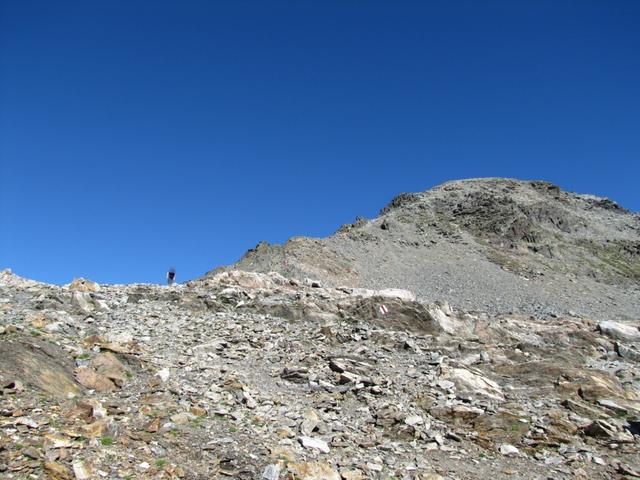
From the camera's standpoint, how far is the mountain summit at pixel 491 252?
4103 cm

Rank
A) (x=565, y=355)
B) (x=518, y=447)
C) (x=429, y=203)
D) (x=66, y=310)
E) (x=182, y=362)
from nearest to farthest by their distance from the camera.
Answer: (x=518, y=447), (x=182, y=362), (x=66, y=310), (x=565, y=355), (x=429, y=203)

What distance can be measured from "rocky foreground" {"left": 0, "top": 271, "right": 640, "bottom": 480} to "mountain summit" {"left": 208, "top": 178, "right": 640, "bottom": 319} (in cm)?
1839

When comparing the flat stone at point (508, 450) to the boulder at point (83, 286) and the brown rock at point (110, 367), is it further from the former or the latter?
the boulder at point (83, 286)

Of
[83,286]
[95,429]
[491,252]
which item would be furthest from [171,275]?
[491,252]

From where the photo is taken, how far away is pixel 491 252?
2261 inches

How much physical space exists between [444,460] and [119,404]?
24.3ft

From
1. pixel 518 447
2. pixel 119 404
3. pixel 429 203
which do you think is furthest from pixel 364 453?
pixel 429 203

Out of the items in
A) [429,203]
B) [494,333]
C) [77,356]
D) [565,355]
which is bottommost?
[77,356]

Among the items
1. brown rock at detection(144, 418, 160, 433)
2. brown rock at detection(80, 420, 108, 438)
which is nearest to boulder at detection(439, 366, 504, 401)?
brown rock at detection(144, 418, 160, 433)

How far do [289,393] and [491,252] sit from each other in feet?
158

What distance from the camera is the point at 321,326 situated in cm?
1947

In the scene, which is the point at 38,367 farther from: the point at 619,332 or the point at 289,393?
the point at 619,332

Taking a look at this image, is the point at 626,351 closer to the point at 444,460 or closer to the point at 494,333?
the point at 494,333

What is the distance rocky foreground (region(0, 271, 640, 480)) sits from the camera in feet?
32.4
